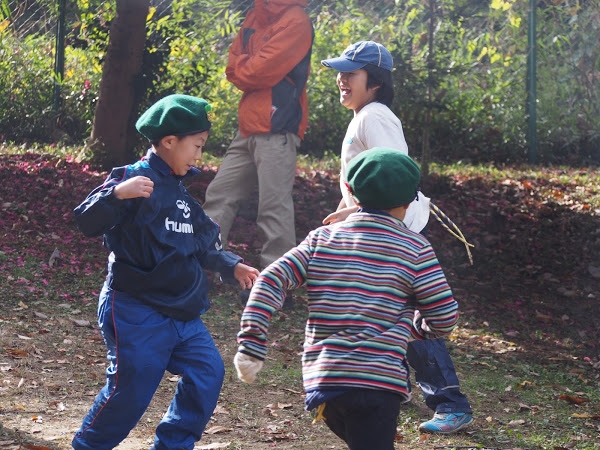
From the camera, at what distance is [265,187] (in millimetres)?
6812

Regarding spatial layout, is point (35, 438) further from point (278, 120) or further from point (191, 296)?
point (278, 120)

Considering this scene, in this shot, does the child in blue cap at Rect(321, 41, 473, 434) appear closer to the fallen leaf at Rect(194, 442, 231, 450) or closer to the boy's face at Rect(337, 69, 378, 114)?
the boy's face at Rect(337, 69, 378, 114)

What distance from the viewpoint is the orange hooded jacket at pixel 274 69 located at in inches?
259

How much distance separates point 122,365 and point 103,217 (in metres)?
0.55

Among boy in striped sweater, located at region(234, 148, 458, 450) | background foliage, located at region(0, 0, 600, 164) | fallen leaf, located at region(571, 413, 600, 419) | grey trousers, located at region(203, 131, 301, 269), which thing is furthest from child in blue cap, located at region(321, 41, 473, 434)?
background foliage, located at region(0, 0, 600, 164)

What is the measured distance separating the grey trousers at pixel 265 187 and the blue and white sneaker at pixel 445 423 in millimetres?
2361

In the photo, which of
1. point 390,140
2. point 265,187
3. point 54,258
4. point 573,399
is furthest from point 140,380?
point 54,258

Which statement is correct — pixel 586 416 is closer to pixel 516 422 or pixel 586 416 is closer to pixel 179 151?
pixel 516 422

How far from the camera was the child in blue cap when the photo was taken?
4578 millimetres

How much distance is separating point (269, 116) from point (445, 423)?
9.28 ft

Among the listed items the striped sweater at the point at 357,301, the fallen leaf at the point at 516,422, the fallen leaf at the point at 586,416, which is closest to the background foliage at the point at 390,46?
the fallen leaf at the point at 586,416

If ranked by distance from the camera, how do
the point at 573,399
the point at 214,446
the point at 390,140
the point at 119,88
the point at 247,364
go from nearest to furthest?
1. the point at 247,364
2. the point at 214,446
3. the point at 390,140
4. the point at 573,399
5. the point at 119,88

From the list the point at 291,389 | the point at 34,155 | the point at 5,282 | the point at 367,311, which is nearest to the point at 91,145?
the point at 34,155

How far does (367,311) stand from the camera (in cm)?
298
